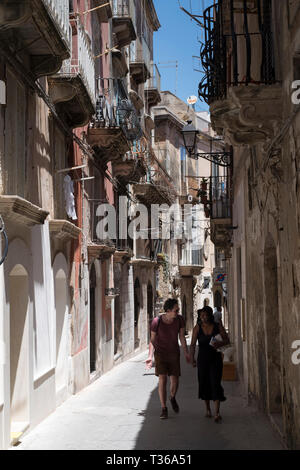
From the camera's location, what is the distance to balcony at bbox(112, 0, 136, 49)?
844 inches

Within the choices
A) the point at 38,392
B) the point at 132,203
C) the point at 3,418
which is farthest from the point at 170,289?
the point at 3,418

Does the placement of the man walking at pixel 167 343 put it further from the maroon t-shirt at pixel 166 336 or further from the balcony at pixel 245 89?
the balcony at pixel 245 89

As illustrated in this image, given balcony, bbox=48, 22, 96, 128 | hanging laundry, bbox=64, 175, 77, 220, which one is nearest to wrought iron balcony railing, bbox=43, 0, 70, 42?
balcony, bbox=48, 22, 96, 128

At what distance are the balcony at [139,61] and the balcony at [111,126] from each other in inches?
241

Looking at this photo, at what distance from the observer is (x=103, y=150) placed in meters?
17.3

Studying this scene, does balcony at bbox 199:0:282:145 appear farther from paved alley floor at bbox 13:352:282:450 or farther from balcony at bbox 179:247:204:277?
balcony at bbox 179:247:204:277

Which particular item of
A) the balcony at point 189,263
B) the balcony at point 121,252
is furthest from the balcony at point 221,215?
the balcony at point 189,263

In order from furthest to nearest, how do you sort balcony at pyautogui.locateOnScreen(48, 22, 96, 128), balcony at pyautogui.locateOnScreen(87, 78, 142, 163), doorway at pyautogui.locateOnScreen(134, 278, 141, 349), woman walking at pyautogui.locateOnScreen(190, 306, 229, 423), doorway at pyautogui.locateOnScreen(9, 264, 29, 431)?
doorway at pyautogui.locateOnScreen(134, 278, 141, 349)
balcony at pyautogui.locateOnScreen(87, 78, 142, 163)
balcony at pyautogui.locateOnScreen(48, 22, 96, 128)
woman walking at pyautogui.locateOnScreen(190, 306, 229, 423)
doorway at pyautogui.locateOnScreen(9, 264, 29, 431)

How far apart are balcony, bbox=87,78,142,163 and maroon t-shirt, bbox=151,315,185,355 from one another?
765 centimetres

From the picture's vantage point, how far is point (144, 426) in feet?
28.7

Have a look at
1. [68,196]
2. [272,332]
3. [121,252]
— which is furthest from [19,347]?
[121,252]

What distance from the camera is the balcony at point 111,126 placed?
16203 mm

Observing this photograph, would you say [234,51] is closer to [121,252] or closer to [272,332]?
[272,332]
